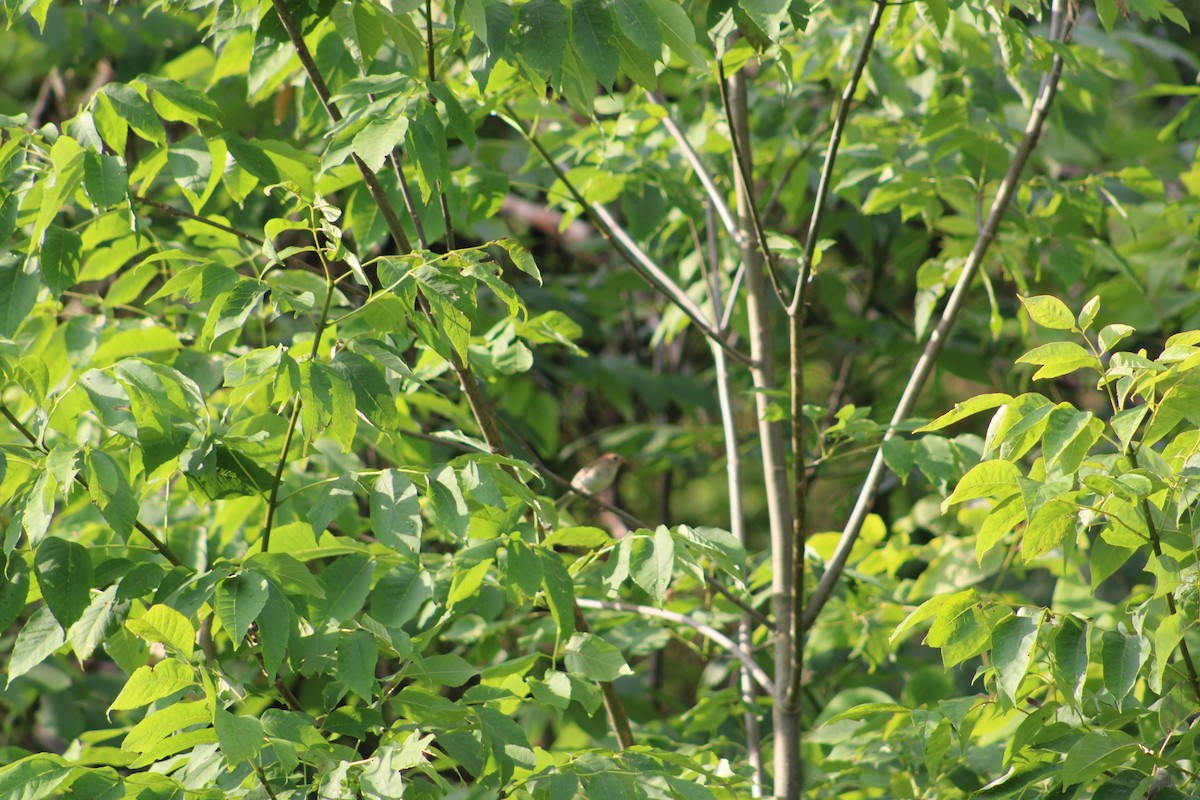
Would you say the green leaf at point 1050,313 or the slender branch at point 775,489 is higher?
the green leaf at point 1050,313

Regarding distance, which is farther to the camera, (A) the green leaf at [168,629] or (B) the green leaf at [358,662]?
(B) the green leaf at [358,662]

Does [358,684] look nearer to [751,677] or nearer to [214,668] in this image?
[214,668]

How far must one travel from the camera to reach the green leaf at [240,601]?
152 cm

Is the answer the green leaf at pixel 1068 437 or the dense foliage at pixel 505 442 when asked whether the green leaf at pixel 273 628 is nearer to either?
the dense foliage at pixel 505 442

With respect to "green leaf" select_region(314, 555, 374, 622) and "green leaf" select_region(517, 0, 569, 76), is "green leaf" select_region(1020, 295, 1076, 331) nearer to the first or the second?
"green leaf" select_region(517, 0, 569, 76)

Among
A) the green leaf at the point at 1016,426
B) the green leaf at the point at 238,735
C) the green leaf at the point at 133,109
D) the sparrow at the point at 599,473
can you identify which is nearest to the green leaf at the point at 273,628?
the green leaf at the point at 238,735

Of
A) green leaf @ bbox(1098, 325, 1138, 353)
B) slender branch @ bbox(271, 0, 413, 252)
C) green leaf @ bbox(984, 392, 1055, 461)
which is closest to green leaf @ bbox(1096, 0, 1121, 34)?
green leaf @ bbox(1098, 325, 1138, 353)

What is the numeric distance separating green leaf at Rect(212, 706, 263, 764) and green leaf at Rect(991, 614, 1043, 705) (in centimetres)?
94

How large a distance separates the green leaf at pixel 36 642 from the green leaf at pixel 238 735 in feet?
1.27

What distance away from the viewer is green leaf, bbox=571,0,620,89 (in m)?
1.77

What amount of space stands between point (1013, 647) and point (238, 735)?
3.27 ft

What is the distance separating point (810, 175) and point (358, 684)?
2786mm

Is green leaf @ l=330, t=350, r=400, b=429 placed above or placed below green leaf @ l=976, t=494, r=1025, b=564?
above

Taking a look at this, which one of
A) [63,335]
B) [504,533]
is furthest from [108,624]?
[63,335]
